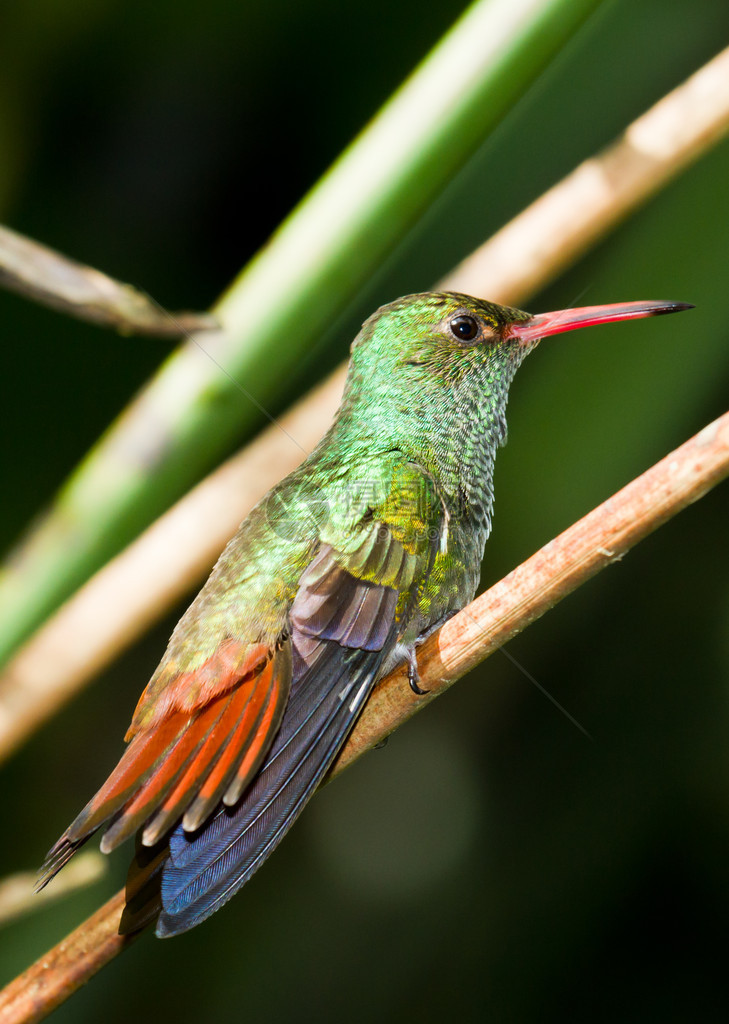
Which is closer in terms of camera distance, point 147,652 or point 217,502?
point 217,502

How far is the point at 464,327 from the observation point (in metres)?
1.29

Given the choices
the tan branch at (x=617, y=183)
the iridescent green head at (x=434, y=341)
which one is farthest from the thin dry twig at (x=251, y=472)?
the iridescent green head at (x=434, y=341)

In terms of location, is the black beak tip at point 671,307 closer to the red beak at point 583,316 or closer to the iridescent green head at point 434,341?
the red beak at point 583,316

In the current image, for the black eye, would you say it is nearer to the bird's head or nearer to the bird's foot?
the bird's head

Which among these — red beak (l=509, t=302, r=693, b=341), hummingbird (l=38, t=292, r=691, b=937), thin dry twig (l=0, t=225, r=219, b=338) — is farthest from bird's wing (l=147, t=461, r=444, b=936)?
thin dry twig (l=0, t=225, r=219, b=338)

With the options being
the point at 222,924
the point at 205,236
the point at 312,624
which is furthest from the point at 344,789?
the point at 205,236

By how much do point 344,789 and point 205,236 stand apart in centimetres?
99

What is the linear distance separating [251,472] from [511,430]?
37cm

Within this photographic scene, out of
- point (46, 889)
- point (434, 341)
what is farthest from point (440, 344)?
point (46, 889)

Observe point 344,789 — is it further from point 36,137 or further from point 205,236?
point 36,137

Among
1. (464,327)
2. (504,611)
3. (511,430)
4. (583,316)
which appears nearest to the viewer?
(504,611)

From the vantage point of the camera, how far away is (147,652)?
113 cm

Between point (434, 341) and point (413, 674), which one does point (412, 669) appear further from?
point (434, 341)

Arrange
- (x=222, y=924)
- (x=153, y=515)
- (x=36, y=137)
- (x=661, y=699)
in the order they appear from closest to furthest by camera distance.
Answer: (x=153, y=515) → (x=36, y=137) → (x=661, y=699) → (x=222, y=924)
